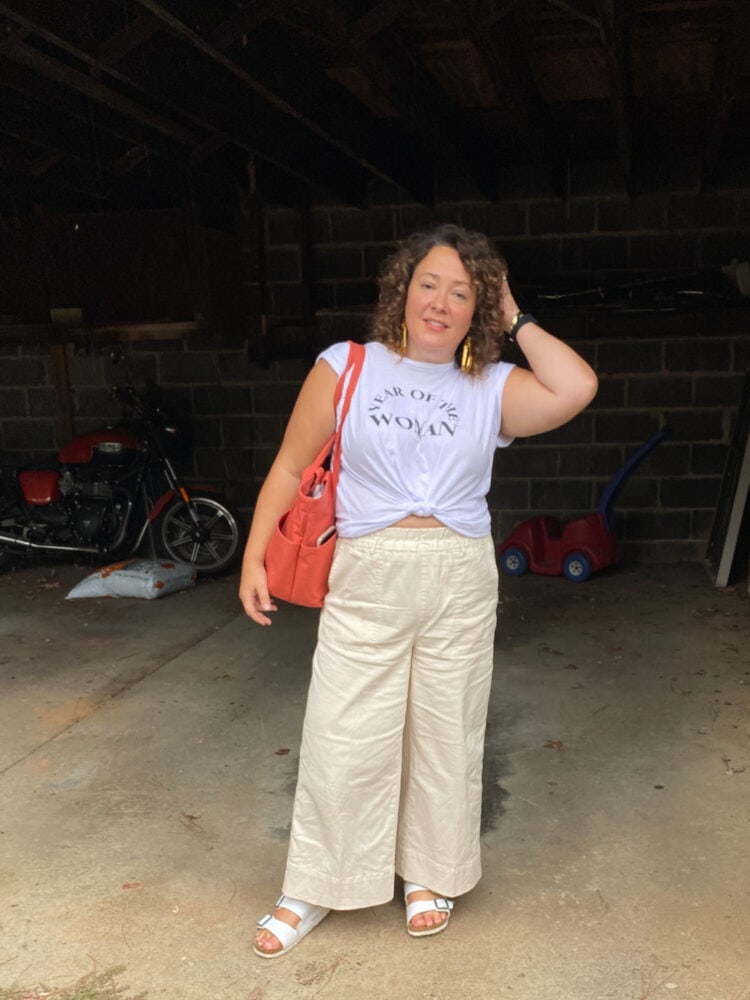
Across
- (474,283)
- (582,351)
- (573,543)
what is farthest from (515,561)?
(474,283)

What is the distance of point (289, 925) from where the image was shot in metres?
1.95

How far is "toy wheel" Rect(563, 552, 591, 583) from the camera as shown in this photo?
4906mm

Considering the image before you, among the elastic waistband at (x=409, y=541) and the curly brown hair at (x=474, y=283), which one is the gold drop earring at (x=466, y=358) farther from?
the elastic waistband at (x=409, y=541)

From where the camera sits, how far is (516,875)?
86.7 inches

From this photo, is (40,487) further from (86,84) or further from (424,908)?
(424,908)

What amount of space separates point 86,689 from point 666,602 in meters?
2.69

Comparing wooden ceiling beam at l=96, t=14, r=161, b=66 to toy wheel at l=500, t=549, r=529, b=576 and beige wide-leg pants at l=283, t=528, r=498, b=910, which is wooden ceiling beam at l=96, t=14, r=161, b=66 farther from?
toy wheel at l=500, t=549, r=529, b=576

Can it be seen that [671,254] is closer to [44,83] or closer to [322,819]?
[44,83]

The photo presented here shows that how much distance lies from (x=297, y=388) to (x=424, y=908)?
398 centimetres

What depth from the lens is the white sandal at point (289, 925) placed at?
1.92 m

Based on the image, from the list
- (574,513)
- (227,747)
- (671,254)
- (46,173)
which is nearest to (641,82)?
(671,254)

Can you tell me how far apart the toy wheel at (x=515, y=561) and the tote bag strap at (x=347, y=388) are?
Answer: 3339 mm

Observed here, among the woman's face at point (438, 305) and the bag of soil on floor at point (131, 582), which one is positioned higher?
the woman's face at point (438, 305)

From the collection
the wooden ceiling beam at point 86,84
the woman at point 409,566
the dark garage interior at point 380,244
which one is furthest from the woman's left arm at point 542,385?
the dark garage interior at point 380,244
